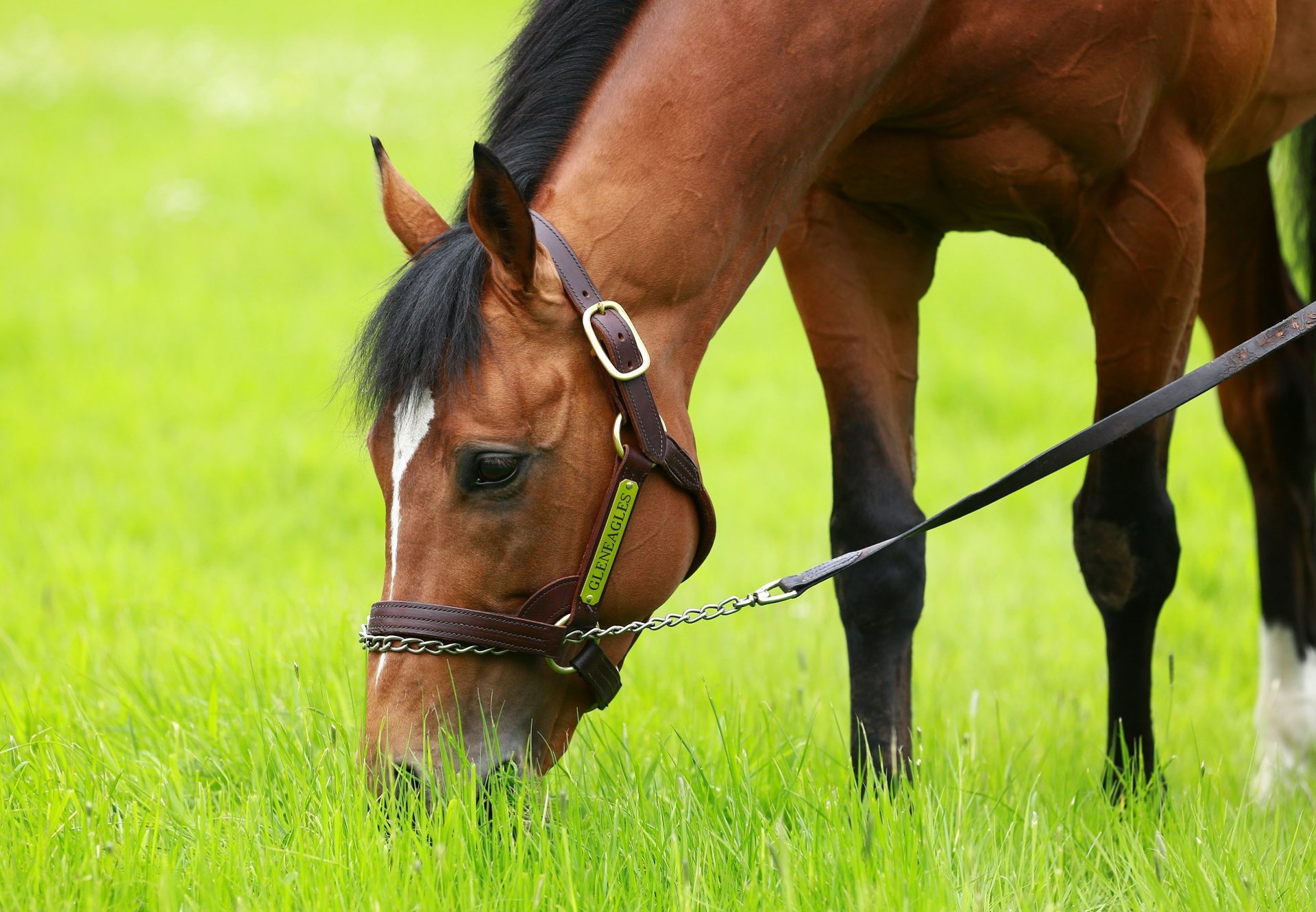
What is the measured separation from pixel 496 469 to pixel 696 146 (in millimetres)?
710

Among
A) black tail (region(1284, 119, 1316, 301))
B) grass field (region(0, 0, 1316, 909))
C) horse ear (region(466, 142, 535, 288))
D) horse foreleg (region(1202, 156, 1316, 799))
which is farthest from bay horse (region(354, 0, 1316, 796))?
black tail (region(1284, 119, 1316, 301))

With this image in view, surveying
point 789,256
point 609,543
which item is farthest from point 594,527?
point 789,256

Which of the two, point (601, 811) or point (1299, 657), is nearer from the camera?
point (601, 811)

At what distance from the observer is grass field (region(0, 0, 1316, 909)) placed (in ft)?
7.05

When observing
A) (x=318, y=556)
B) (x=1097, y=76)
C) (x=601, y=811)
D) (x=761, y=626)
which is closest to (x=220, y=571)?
(x=318, y=556)

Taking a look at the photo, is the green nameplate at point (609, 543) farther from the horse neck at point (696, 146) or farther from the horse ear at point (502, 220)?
the horse ear at point (502, 220)

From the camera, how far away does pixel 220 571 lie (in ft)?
17.5

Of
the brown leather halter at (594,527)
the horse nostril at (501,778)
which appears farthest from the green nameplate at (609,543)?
the horse nostril at (501,778)

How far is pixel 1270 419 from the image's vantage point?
13.6 ft

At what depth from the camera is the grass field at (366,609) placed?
2148 mm

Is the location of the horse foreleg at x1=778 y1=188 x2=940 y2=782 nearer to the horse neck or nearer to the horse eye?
the horse neck

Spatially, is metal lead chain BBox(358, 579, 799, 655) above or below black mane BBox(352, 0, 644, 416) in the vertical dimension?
below

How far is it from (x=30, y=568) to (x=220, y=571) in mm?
750

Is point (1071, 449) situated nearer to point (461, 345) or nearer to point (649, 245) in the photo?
point (649, 245)
